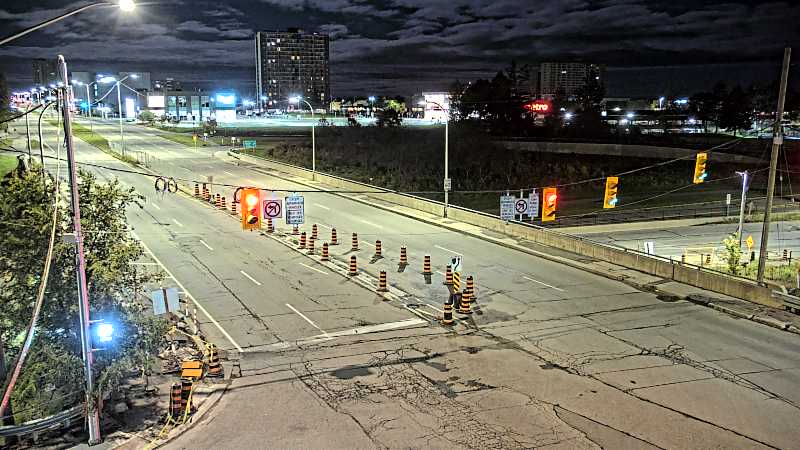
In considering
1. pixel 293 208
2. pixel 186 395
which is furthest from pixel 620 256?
pixel 186 395

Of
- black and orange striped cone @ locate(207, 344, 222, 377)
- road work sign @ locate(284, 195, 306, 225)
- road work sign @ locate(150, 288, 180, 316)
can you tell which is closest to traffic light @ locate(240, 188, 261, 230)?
road work sign @ locate(284, 195, 306, 225)

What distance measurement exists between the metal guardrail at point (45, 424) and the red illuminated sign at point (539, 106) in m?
112

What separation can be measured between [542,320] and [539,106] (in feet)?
346

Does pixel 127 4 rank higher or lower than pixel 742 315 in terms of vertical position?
higher

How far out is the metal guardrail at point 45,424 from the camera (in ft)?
39.7

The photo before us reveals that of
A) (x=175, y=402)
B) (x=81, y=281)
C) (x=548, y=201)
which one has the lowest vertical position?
(x=175, y=402)

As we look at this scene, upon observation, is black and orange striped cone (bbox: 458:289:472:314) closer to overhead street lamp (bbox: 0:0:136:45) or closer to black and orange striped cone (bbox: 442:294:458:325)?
black and orange striped cone (bbox: 442:294:458:325)

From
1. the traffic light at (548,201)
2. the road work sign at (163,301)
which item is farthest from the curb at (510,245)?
the road work sign at (163,301)

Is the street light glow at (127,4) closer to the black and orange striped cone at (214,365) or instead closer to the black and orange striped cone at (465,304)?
the black and orange striped cone at (214,365)

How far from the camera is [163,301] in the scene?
17.9 m

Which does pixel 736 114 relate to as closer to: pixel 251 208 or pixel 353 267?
pixel 353 267

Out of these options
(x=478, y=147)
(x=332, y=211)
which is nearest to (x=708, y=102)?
(x=478, y=147)

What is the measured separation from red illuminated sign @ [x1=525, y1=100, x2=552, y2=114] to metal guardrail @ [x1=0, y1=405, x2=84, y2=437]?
111912 mm

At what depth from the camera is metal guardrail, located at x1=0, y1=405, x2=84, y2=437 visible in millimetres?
12088
